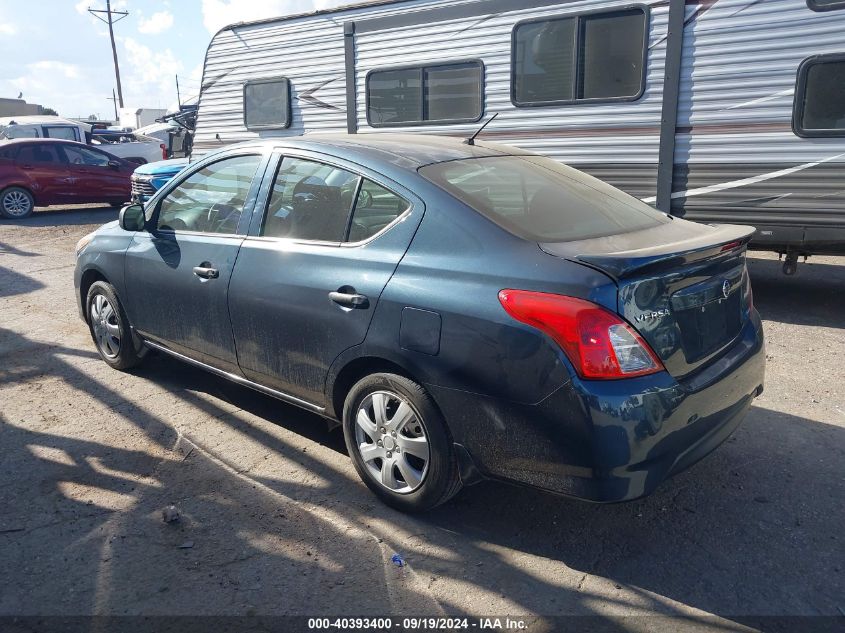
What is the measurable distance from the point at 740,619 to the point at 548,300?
1341 mm

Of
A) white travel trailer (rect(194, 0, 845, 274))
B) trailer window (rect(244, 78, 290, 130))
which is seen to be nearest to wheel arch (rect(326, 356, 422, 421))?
white travel trailer (rect(194, 0, 845, 274))

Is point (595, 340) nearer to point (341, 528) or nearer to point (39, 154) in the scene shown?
point (341, 528)

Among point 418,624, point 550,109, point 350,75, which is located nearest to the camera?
point 418,624

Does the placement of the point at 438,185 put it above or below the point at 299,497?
above

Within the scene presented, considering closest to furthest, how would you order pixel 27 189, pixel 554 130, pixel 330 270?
pixel 330 270 → pixel 554 130 → pixel 27 189

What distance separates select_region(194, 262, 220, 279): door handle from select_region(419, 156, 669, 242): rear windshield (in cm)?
139

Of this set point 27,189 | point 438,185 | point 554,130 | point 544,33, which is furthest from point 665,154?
point 27,189

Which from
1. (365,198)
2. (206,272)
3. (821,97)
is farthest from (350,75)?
(365,198)

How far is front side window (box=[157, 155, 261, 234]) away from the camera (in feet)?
13.8

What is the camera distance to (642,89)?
7.02m

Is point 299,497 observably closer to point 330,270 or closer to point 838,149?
point 330,270

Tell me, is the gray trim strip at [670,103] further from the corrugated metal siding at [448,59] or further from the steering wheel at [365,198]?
Answer: the steering wheel at [365,198]

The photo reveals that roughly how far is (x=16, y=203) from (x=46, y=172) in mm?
845

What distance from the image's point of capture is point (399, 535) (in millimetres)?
3262
